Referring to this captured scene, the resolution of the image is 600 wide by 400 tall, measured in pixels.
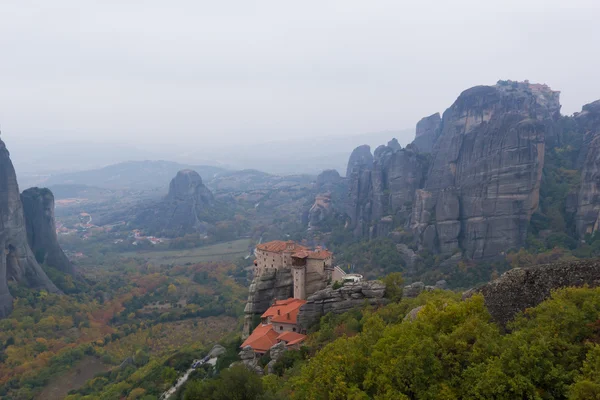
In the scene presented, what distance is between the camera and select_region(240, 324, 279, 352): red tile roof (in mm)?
27516

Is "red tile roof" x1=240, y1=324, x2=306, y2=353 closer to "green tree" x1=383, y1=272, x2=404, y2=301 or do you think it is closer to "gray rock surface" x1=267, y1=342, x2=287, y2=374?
"gray rock surface" x1=267, y1=342, x2=287, y2=374

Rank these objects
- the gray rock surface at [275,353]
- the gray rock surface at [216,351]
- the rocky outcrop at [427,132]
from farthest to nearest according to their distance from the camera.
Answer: the rocky outcrop at [427,132] < the gray rock surface at [216,351] < the gray rock surface at [275,353]

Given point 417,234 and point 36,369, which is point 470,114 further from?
point 36,369

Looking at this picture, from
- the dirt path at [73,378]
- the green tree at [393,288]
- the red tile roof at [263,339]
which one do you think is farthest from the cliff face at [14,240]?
the green tree at [393,288]

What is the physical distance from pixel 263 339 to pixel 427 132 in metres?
81.7

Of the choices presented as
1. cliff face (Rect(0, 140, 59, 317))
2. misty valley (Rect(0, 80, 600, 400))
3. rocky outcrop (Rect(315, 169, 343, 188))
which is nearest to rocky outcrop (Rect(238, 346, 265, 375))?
misty valley (Rect(0, 80, 600, 400))

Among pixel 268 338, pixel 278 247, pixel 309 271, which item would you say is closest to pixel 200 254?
pixel 278 247

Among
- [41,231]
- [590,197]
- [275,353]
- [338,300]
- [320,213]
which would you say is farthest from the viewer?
[320,213]

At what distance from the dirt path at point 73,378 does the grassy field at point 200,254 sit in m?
41.2

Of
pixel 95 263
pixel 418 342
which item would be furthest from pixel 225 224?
pixel 418 342

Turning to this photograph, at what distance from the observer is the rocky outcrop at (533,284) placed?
1361 cm

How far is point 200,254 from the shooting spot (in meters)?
88.4

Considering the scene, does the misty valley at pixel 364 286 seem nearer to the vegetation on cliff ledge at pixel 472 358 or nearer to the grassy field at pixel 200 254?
the vegetation on cliff ledge at pixel 472 358

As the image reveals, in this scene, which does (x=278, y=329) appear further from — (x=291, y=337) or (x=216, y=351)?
(x=216, y=351)
